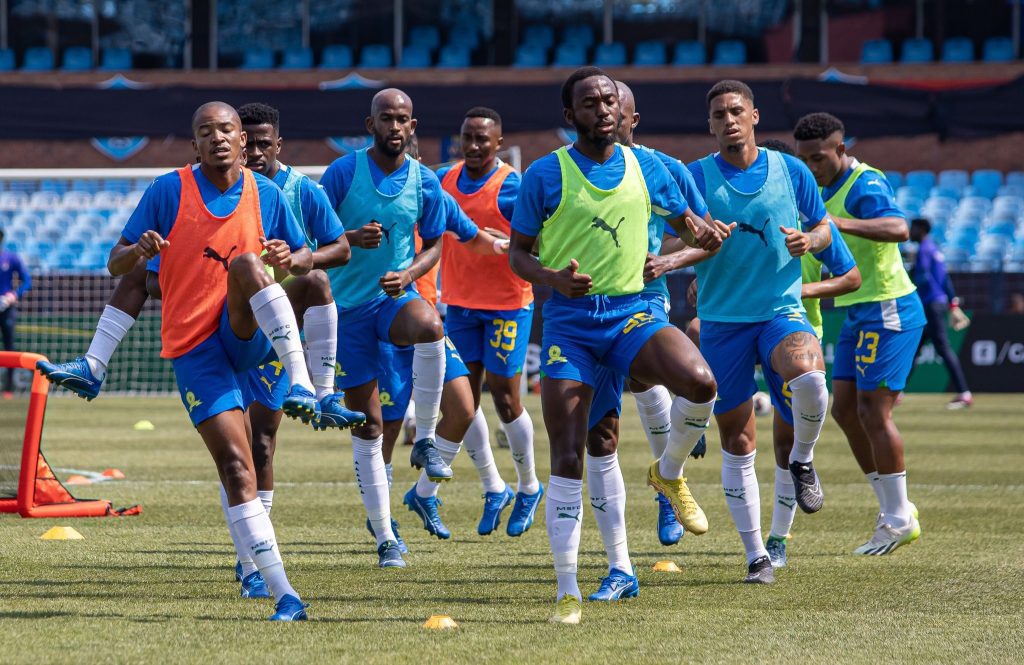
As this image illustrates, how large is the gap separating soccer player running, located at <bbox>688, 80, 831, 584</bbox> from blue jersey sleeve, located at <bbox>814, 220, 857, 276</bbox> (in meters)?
0.36

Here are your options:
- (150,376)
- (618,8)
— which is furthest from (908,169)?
(150,376)

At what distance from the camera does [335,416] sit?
6.52 meters

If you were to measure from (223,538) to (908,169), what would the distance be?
23.0 meters

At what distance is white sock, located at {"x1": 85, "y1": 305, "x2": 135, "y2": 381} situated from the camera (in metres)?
6.61

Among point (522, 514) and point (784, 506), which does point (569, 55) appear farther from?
point (784, 506)

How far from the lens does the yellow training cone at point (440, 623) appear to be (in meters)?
6.12

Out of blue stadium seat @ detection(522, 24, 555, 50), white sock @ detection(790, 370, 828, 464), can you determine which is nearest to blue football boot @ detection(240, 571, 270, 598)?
white sock @ detection(790, 370, 828, 464)

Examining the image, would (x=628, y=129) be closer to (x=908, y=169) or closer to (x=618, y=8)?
A: (x=908, y=169)

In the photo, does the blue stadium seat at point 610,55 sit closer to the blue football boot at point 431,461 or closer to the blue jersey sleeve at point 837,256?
the blue jersey sleeve at point 837,256

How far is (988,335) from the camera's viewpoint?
2228cm

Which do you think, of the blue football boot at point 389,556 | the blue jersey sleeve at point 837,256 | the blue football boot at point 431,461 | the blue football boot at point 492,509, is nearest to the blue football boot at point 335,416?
the blue football boot at point 389,556

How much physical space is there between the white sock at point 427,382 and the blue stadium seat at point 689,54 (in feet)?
78.5

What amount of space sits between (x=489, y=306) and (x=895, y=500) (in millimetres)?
2857

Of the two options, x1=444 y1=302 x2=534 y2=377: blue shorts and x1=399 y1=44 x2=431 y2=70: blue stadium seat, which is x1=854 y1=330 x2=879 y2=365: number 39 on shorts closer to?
x1=444 y1=302 x2=534 y2=377: blue shorts
